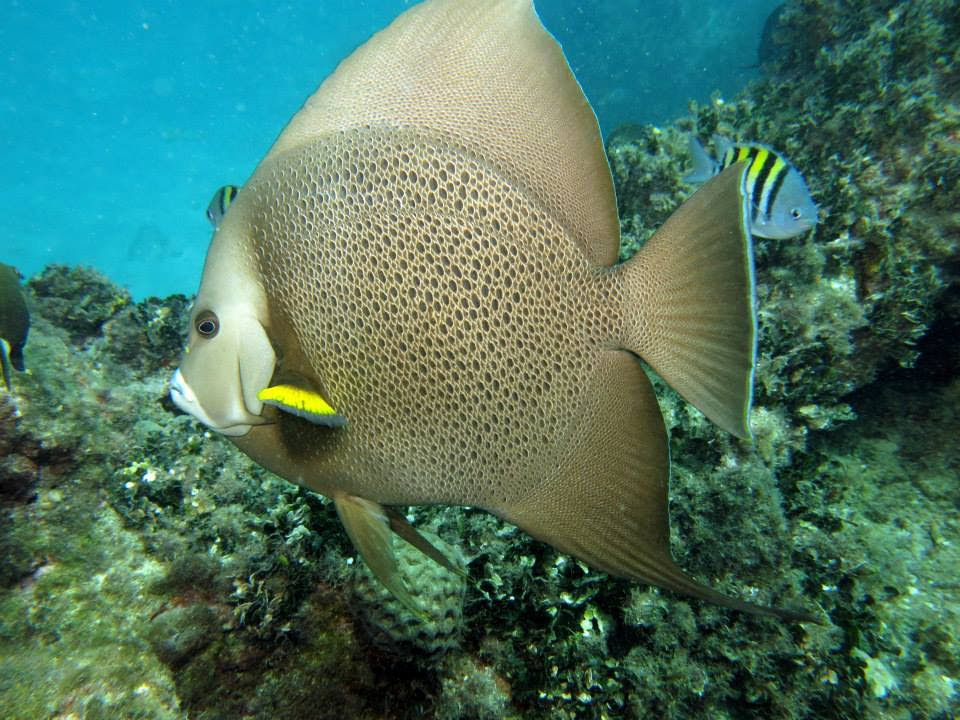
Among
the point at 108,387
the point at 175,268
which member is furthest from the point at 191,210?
the point at 108,387

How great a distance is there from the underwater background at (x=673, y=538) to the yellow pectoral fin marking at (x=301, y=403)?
123 centimetres

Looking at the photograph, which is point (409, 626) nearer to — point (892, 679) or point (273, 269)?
point (273, 269)

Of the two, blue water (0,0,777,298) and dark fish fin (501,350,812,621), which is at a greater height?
blue water (0,0,777,298)

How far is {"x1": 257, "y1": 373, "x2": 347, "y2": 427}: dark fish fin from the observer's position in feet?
3.62

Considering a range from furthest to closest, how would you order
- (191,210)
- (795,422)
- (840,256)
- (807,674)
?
(191,210) → (840,256) → (795,422) → (807,674)

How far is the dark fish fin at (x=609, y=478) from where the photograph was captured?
1195 millimetres

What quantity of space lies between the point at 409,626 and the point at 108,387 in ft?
9.08

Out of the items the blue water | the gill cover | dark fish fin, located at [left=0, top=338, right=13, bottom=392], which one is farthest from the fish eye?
the blue water

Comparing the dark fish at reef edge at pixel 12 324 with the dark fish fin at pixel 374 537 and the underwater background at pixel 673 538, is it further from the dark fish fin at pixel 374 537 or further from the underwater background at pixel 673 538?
the dark fish fin at pixel 374 537

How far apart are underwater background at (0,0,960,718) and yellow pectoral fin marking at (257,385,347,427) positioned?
123cm

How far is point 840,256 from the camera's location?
3234 millimetres

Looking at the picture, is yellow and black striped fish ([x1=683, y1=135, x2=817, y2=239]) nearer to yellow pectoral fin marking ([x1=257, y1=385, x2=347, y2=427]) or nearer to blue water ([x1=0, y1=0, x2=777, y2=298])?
yellow pectoral fin marking ([x1=257, y1=385, x2=347, y2=427])

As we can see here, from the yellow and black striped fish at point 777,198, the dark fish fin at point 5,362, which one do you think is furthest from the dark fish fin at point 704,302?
the dark fish fin at point 5,362

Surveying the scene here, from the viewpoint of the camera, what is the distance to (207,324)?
1.19 m
